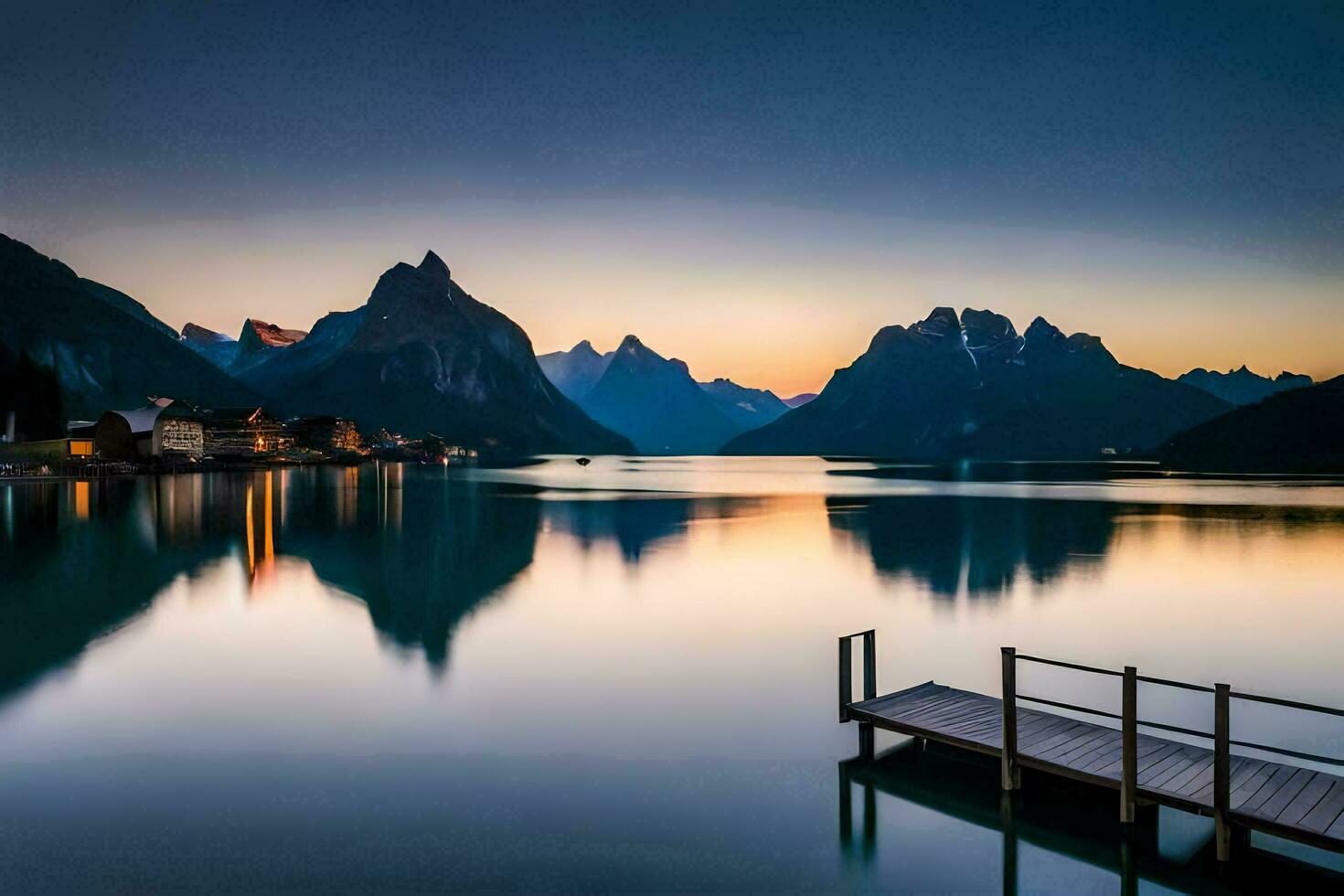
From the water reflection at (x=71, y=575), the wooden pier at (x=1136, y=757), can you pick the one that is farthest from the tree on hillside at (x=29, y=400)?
the wooden pier at (x=1136, y=757)

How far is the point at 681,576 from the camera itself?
1395 inches

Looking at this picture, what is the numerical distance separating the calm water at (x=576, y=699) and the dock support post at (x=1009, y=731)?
1.24 ft

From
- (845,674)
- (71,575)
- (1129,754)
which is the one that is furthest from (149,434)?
(1129,754)

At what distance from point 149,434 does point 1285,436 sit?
214 meters

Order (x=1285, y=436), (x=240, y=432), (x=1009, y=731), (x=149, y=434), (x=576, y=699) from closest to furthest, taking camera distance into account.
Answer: (x=1009, y=731), (x=576, y=699), (x=149, y=434), (x=240, y=432), (x=1285, y=436)

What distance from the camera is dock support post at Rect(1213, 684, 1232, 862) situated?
9922 mm

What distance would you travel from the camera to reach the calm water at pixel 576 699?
1056 centimetres

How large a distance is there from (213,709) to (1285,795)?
666 inches

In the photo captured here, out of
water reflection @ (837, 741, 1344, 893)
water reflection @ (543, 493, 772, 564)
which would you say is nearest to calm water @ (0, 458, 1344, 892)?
water reflection @ (837, 741, 1344, 893)

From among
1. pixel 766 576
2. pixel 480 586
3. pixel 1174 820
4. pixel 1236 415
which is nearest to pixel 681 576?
pixel 766 576

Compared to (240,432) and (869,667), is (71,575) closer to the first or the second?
(869,667)

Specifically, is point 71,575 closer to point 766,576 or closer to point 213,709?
point 213,709

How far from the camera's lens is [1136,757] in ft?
35.3

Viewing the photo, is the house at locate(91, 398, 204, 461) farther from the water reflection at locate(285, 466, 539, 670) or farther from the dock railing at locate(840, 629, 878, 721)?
the dock railing at locate(840, 629, 878, 721)
